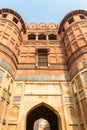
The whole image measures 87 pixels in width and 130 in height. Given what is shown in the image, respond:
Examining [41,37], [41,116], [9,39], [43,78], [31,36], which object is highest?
[31,36]

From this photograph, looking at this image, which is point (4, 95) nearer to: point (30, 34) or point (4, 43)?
point (4, 43)

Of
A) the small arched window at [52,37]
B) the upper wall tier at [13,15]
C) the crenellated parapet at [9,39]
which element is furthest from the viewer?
the small arched window at [52,37]

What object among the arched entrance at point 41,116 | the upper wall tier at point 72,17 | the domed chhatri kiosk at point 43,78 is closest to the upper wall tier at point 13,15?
the domed chhatri kiosk at point 43,78

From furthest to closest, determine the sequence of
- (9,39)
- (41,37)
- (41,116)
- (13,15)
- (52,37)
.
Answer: (52,37)
(41,37)
(13,15)
(41,116)
(9,39)

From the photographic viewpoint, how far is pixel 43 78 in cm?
1238

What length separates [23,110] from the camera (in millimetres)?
10281

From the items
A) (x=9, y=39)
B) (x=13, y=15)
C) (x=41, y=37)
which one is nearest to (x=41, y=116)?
(x=9, y=39)

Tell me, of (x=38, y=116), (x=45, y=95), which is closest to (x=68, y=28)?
(x=45, y=95)

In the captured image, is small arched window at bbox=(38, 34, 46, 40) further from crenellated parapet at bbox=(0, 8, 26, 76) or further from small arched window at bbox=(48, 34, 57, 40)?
crenellated parapet at bbox=(0, 8, 26, 76)

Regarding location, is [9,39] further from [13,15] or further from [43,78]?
[13,15]

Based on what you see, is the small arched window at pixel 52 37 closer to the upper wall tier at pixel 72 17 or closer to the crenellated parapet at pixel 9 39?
the upper wall tier at pixel 72 17

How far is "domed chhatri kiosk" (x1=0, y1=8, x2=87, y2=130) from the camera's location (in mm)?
9906

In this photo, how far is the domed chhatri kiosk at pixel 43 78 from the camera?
32.5 ft

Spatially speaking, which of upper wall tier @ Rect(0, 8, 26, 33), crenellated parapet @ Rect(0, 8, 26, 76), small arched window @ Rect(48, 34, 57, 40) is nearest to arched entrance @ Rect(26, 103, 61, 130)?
crenellated parapet @ Rect(0, 8, 26, 76)
